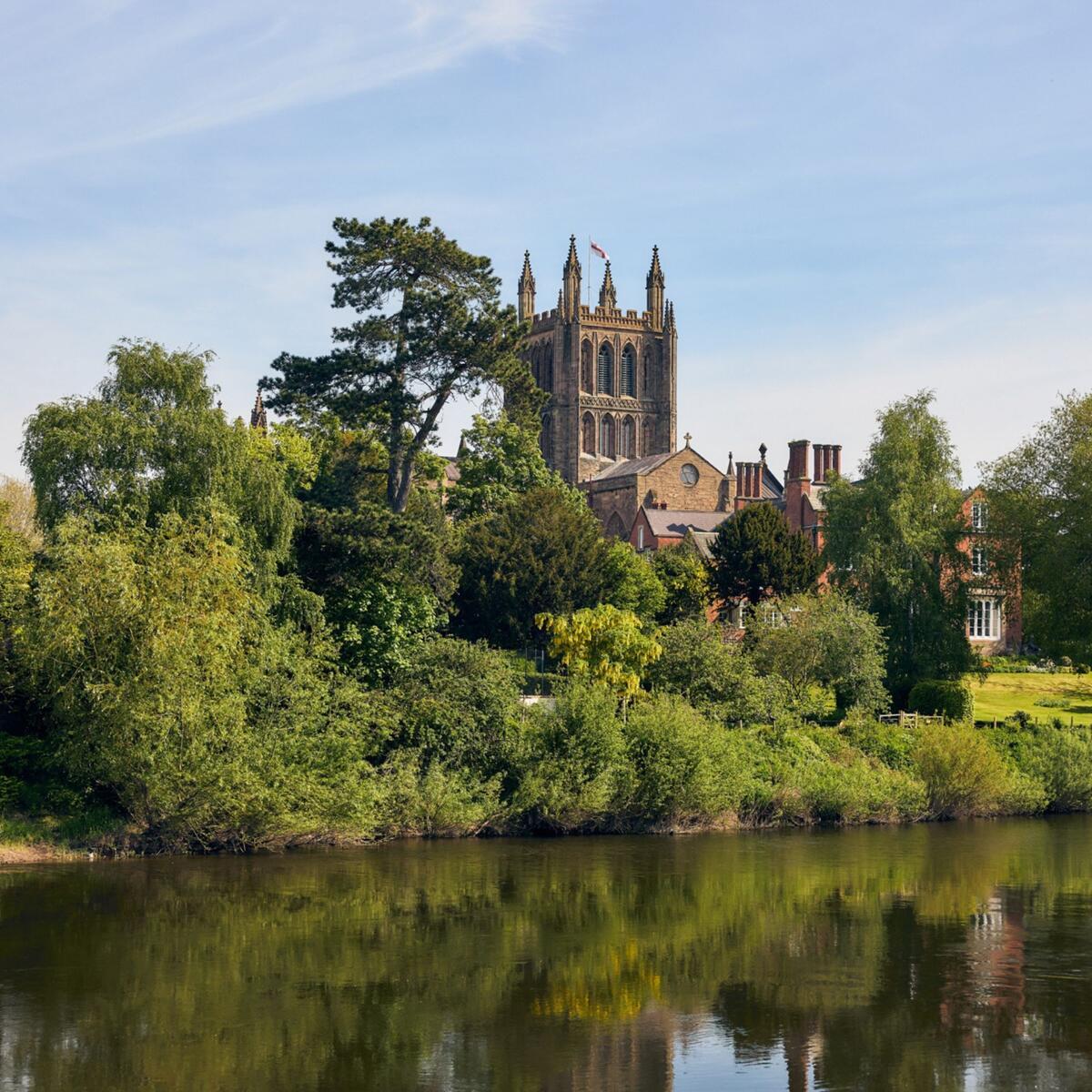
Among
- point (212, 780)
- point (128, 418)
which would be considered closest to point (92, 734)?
point (212, 780)

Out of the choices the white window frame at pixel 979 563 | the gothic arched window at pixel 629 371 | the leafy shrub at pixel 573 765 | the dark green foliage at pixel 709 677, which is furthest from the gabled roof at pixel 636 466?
the leafy shrub at pixel 573 765

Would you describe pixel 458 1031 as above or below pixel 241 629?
below

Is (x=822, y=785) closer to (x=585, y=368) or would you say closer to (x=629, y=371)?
(x=585, y=368)

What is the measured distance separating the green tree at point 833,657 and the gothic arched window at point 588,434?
3699 inches

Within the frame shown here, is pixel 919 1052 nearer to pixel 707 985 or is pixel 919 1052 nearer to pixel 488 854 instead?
pixel 707 985

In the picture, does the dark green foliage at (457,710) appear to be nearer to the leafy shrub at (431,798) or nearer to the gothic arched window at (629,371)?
the leafy shrub at (431,798)

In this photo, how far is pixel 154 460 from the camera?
41.5 metres

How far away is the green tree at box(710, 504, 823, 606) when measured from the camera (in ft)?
245

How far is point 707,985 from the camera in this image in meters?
25.4

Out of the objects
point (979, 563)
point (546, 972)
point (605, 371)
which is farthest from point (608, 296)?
point (546, 972)

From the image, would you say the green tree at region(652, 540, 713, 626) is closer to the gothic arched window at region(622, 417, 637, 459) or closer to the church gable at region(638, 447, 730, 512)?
the church gable at region(638, 447, 730, 512)

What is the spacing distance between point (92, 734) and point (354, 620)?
11805mm

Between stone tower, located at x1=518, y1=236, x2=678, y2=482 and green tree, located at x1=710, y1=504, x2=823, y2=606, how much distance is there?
73932 mm

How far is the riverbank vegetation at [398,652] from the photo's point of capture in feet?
123
